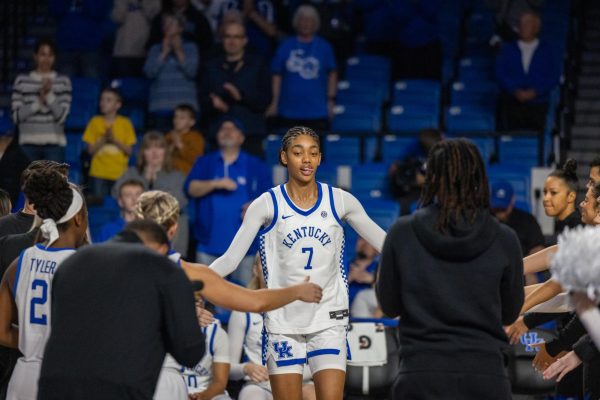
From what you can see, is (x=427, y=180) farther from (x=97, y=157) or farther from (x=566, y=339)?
(x=97, y=157)

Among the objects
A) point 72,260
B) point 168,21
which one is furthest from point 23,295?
point 168,21

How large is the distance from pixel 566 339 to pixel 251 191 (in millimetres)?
5224

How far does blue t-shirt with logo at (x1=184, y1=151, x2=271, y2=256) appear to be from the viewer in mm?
10875

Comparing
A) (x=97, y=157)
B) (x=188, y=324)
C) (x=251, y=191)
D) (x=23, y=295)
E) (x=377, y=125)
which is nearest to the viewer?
(x=188, y=324)

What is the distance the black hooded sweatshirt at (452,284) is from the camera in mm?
4773

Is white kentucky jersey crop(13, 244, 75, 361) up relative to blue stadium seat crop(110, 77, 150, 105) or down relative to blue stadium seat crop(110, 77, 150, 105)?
down

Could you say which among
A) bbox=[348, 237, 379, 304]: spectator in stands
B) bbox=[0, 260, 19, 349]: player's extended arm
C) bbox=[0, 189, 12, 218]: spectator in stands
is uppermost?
bbox=[0, 189, 12, 218]: spectator in stands

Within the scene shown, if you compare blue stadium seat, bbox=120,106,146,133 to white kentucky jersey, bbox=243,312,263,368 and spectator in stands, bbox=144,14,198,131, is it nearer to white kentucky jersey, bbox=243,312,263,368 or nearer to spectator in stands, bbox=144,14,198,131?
spectator in stands, bbox=144,14,198,131

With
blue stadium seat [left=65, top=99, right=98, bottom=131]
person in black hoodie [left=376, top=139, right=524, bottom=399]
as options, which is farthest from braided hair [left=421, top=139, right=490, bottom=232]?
blue stadium seat [left=65, top=99, right=98, bottom=131]

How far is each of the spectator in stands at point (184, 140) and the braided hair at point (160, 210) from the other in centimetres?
616

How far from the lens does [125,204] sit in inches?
418

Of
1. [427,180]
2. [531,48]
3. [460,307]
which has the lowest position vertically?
[460,307]

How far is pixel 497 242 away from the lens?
4828 mm

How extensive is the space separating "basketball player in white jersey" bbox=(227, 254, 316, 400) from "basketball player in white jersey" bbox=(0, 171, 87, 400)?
9.90ft
